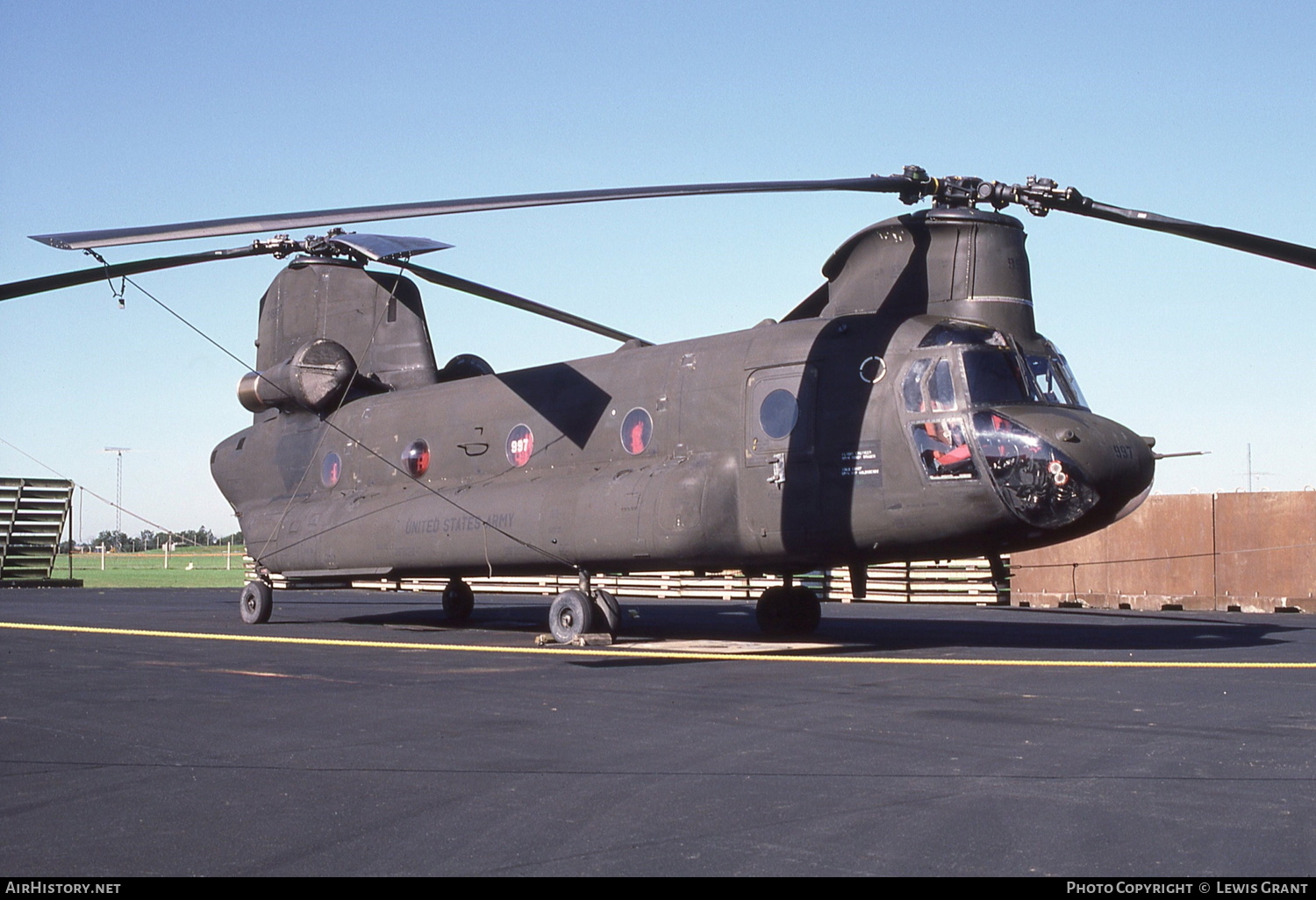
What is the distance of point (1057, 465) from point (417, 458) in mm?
9883

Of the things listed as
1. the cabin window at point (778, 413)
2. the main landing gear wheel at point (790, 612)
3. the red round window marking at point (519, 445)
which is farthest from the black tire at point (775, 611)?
the red round window marking at point (519, 445)

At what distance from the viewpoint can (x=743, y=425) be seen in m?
14.8

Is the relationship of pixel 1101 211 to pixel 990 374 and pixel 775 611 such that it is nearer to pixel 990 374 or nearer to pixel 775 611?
pixel 990 374

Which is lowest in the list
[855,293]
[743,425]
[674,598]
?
[674,598]

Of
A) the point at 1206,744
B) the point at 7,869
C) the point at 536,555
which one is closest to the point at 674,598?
the point at 536,555

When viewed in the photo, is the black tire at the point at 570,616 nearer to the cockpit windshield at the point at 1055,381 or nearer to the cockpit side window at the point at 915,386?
the cockpit side window at the point at 915,386

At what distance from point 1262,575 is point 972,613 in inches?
224

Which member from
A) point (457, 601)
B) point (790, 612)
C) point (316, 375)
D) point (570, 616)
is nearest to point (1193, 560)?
point (790, 612)

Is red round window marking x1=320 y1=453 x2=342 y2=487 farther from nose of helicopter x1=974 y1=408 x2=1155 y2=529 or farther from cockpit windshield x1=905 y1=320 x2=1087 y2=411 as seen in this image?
nose of helicopter x1=974 y1=408 x2=1155 y2=529

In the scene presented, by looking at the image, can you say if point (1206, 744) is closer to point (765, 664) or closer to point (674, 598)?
point (765, 664)

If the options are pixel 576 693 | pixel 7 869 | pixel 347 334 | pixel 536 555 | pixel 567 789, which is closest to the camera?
pixel 7 869

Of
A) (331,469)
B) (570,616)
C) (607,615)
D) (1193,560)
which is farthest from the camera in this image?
(1193,560)

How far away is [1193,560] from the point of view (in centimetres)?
2472

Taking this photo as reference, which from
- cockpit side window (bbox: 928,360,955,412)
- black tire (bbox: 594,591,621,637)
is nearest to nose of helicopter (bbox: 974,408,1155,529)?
cockpit side window (bbox: 928,360,955,412)
